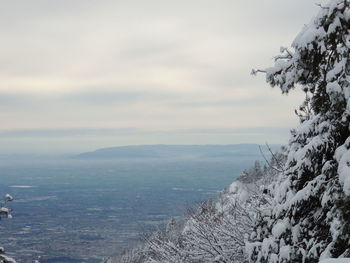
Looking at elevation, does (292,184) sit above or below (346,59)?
below

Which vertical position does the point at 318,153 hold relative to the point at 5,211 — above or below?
above

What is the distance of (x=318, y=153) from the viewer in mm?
6402

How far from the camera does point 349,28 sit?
5438 mm

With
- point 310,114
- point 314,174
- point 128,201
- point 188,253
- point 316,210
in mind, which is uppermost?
point 310,114

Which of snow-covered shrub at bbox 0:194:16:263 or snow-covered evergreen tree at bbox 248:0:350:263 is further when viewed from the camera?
snow-covered shrub at bbox 0:194:16:263

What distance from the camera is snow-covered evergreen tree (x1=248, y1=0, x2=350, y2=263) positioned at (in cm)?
549

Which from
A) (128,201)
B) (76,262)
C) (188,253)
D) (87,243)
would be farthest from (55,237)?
(188,253)

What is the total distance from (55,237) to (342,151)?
10814cm

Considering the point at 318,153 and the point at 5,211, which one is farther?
the point at 5,211

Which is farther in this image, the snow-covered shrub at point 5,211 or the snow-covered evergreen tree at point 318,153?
the snow-covered shrub at point 5,211

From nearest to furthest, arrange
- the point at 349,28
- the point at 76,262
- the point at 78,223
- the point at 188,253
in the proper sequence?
the point at 349,28 → the point at 188,253 → the point at 76,262 → the point at 78,223

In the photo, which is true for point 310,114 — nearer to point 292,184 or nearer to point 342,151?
point 292,184

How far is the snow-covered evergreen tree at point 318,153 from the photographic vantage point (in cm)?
549

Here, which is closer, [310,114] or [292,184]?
[292,184]
